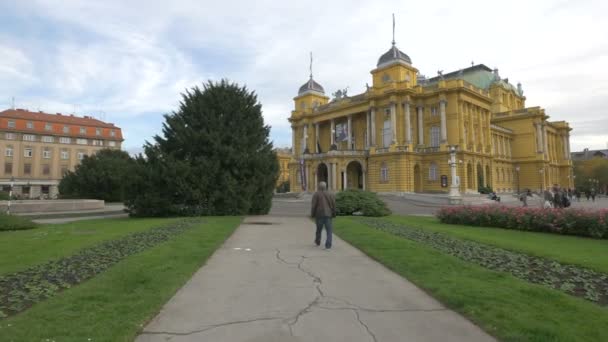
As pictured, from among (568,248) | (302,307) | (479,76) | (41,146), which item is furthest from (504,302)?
(41,146)

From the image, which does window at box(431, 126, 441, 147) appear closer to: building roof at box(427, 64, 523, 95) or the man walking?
building roof at box(427, 64, 523, 95)

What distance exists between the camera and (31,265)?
7.66 metres

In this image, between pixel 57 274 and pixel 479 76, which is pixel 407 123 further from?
pixel 57 274

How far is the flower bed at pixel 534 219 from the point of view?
44.3 feet

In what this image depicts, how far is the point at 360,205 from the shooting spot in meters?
21.9

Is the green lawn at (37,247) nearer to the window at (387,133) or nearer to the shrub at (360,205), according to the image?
the shrub at (360,205)

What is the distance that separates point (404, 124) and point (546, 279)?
51220 mm

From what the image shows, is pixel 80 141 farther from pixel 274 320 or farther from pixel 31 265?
pixel 274 320

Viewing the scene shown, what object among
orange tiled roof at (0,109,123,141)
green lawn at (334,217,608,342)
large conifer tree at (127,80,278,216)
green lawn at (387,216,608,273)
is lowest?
green lawn at (387,216,608,273)

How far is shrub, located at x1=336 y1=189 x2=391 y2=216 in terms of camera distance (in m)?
21.7

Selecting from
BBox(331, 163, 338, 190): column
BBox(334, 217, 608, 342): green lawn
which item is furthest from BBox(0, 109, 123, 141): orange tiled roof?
BBox(334, 217, 608, 342): green lawn

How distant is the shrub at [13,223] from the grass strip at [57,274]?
26.5 feet

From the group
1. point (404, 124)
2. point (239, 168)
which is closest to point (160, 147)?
point (239, 168)

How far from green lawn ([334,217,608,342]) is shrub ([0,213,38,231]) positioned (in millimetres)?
15688
